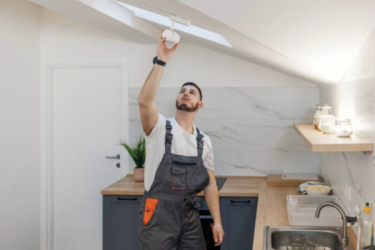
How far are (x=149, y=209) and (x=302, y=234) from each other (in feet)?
3.12

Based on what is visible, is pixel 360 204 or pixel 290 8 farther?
pixel 360 204

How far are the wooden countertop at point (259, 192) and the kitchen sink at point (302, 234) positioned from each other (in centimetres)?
19

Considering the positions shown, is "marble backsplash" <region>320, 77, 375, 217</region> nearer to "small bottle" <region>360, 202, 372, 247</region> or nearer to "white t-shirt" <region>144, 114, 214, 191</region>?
"small bottle" <region>360, 202, 372, 247</region>

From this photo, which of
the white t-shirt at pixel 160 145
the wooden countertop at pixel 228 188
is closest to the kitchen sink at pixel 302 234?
the white t-shirt at pixel 160 145

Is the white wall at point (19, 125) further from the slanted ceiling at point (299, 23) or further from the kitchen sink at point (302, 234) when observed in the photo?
the kitchen sink at point (302, 234)

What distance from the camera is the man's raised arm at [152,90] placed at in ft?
8.41

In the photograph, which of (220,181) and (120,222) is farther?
(220,181)

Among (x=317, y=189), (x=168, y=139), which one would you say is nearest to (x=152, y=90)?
(x=168, y=139)

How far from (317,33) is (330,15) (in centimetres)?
28

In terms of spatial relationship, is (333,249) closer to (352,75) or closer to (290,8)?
(352,75)

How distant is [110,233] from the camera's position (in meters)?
4.24

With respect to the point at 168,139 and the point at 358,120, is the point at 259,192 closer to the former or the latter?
the point at 168,139

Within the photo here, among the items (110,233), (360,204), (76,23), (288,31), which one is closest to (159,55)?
(288,31)

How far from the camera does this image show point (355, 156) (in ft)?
8.52
